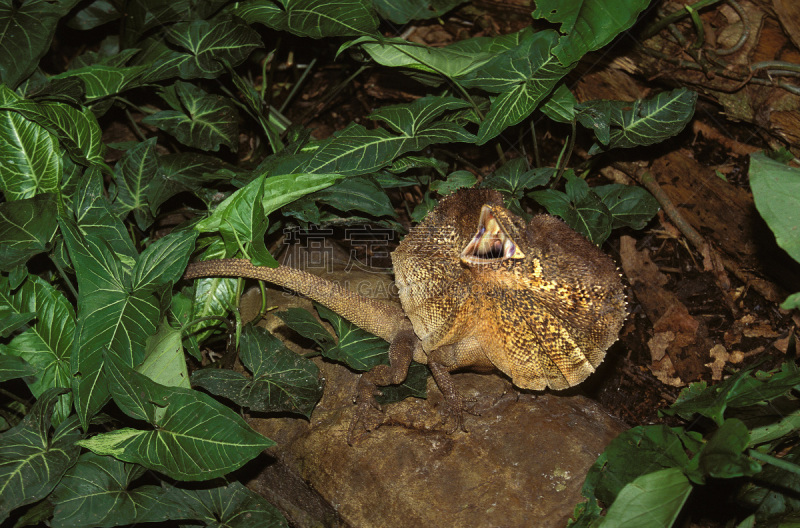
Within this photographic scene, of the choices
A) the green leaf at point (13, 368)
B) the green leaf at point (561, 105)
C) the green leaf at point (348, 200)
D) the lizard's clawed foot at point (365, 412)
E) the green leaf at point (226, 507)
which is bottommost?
the green leaf at point (226, 507)

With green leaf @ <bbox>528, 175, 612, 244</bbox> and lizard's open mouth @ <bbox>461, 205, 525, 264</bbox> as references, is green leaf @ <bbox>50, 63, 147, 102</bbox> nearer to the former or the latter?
lizard's open mouth @ <bbox>461, 205, 525, 264</bbox>

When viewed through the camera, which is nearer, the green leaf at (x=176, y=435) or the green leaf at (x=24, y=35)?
the green leaf at (x=176, y=435)

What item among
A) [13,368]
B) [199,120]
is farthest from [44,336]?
[199,120]

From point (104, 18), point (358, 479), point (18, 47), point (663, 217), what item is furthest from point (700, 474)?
point (104, 18)

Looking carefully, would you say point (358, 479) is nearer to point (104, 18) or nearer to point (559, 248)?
point (559, 248)

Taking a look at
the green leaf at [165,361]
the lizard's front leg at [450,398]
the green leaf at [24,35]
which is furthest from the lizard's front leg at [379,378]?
the green leaf at [24,35]

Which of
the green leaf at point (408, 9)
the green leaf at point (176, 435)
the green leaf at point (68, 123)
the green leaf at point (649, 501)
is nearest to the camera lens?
the green leaf at point (649, 501)

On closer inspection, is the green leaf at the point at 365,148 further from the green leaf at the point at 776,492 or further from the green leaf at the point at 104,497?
the green leaf at the point at 776,492
